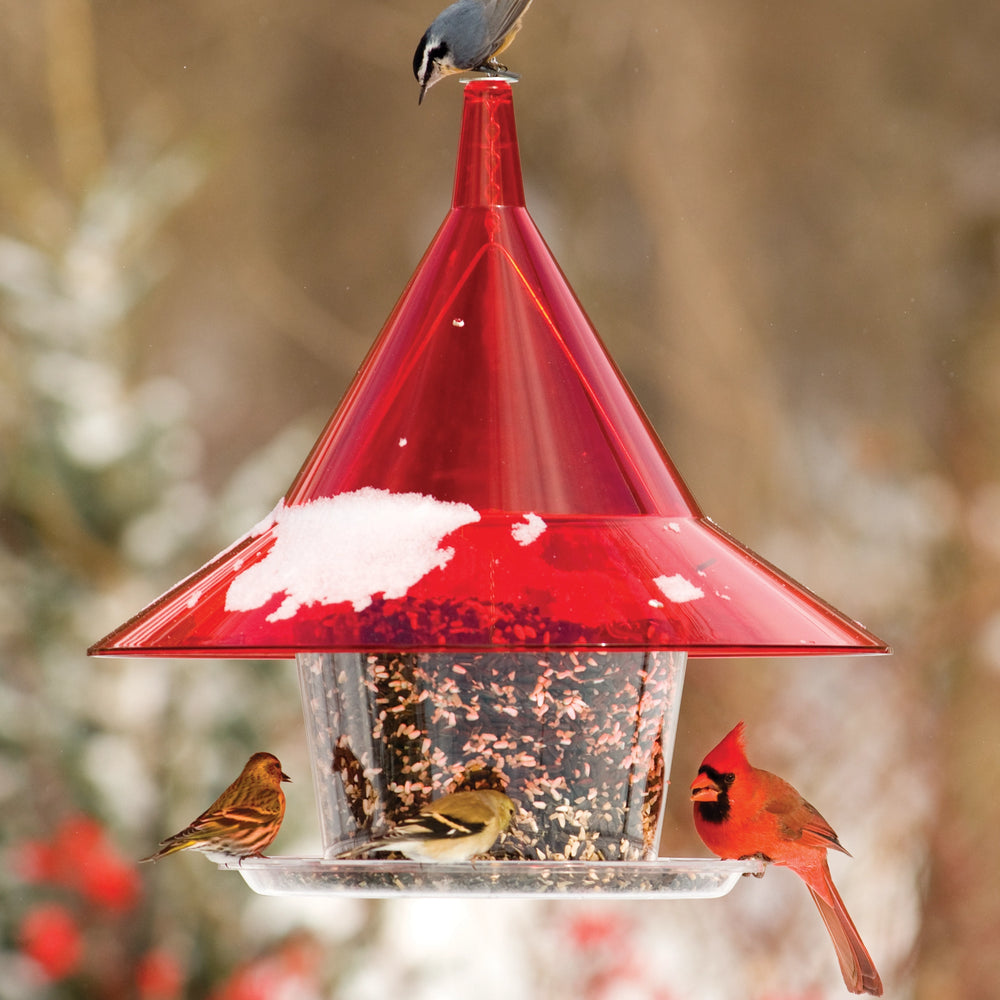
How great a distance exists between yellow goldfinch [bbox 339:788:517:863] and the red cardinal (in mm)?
704

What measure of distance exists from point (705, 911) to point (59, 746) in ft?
9.34

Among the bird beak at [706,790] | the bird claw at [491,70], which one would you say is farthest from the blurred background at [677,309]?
the bird claw at [491,70]

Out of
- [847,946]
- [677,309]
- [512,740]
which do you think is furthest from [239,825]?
[677,309]

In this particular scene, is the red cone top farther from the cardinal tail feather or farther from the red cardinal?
the cardinal tail feather

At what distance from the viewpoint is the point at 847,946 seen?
10.4 feet

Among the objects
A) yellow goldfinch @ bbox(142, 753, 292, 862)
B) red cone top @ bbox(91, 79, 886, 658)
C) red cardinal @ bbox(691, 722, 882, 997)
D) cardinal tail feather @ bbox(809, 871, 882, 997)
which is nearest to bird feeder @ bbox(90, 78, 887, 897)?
red cone top @ bbox(91, 79, 886, 658)

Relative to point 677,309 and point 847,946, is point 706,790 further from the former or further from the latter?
point 677,309

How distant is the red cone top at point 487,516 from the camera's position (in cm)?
199

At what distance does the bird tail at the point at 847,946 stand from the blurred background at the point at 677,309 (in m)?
3.10

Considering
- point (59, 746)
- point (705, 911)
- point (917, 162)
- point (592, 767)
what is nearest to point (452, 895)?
point (592, 767)

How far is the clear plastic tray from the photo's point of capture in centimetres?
234

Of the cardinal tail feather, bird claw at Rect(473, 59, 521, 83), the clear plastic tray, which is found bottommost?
the cardinal tail feather

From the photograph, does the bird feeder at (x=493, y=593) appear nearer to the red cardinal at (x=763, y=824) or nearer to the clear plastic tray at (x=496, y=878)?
the clear plastic tray at (x=496, y=878)

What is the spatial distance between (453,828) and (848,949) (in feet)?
3.83
